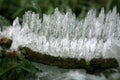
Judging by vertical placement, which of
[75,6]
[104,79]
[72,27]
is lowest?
[104,79]

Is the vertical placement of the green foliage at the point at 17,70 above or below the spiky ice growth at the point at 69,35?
below

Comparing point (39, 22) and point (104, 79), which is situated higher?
point (39, 22)

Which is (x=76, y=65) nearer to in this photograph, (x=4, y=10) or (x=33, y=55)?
(x=33, y=55)

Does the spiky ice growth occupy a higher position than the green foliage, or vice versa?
the spiky ice growth

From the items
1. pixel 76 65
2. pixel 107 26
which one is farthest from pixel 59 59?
pixel 107 26
